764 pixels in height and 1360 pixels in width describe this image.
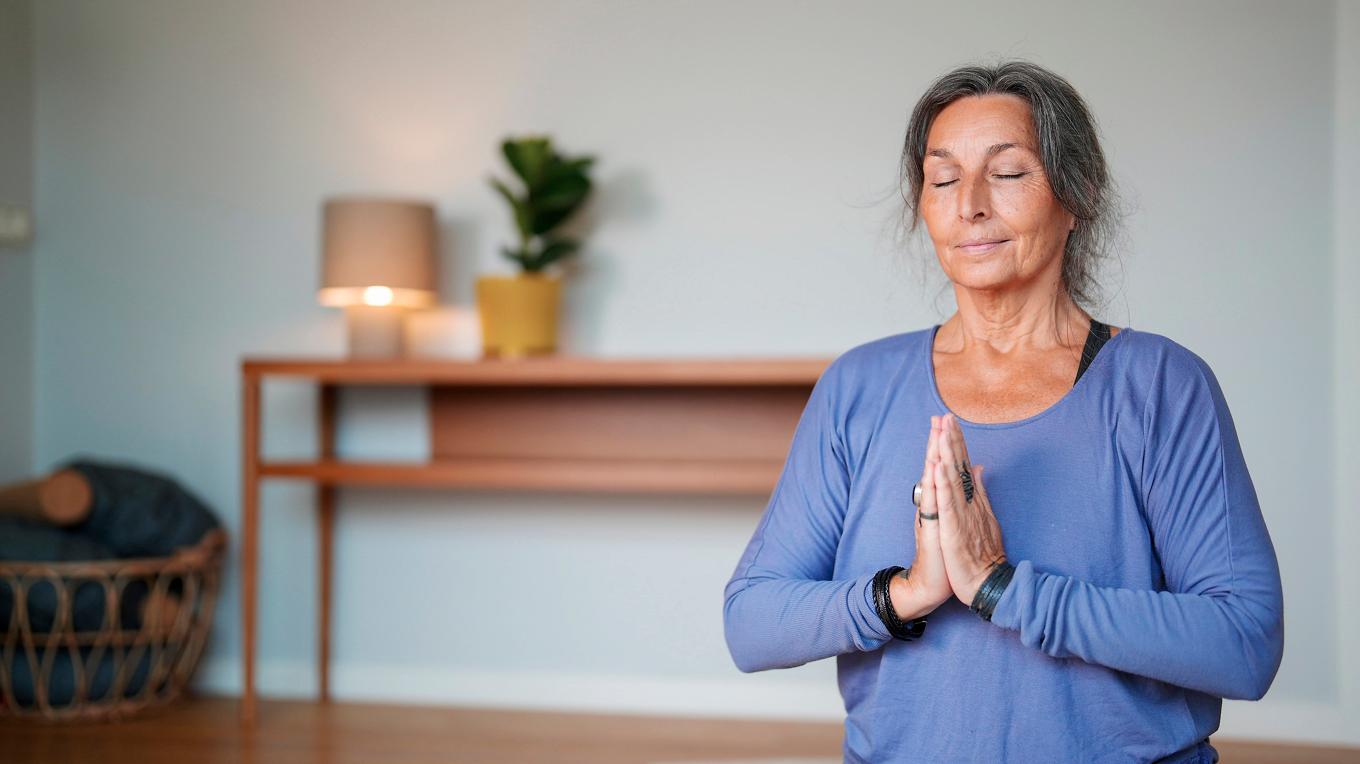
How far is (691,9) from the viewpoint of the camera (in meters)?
3.60

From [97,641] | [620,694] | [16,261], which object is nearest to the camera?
[97,641]

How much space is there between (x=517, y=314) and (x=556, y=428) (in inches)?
17.7

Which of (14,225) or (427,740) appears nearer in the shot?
(427,740)

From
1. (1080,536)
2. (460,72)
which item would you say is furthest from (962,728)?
(460,72)

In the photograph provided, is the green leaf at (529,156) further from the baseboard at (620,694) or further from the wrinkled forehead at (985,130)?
the wrinkled forehead at (985,130)

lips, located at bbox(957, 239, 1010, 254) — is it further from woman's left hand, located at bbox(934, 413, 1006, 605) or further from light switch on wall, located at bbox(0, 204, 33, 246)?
light switch on wall, located at bbox(0, 204, 33, 246)

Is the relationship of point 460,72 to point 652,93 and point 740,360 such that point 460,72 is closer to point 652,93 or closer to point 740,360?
point 652,93

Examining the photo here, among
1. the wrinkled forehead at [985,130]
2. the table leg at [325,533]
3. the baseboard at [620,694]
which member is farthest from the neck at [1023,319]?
the table leg at [325,533]

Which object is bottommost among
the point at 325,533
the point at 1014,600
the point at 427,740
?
the point at 427,740

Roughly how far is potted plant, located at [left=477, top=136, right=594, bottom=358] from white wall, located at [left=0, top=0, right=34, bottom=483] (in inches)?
62.7

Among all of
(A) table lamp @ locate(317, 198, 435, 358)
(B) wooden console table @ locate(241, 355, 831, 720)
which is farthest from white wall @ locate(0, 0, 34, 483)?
(A) table lamp @ locate(317, 198, 435, 358)

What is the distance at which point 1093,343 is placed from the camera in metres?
1.36

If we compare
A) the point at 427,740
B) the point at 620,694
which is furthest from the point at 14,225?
the point at 620,694

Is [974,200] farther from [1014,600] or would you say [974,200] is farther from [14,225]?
[14,225]
